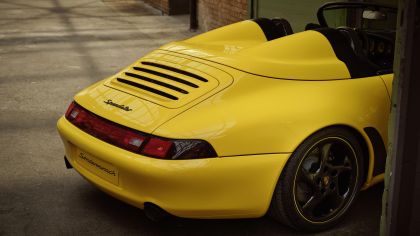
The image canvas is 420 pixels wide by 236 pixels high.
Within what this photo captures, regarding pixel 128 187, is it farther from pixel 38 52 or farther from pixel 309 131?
pixel 38 52

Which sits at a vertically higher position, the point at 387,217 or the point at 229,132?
the point at 229,132

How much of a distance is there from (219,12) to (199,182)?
769 cm

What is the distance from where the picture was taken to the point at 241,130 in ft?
10.4

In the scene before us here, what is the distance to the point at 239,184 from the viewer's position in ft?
10.3

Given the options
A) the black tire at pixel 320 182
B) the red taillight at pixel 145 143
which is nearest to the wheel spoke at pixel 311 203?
the black tire at pixel 320 182

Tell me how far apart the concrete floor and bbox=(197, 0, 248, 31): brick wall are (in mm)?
492

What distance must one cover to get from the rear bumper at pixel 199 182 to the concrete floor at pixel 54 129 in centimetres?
43

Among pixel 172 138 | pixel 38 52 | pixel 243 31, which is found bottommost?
pixel 38 52

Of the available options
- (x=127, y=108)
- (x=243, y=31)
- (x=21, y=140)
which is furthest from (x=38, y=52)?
(x=127, y=108)

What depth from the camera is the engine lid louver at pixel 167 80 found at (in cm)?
342

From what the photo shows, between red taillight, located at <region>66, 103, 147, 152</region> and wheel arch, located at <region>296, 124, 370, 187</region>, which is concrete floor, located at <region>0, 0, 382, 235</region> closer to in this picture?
wheel arch, located at <region>296, 124, 370, 187</region>

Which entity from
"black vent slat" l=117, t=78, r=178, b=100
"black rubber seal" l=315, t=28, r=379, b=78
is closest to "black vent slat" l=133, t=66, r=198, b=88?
"black vent slat" l=117, t=78, r=178, b=100

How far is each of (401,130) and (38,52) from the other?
7772 millimetres

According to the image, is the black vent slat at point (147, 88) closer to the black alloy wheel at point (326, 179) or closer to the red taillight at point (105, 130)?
the red taillight at point (105, 130)
